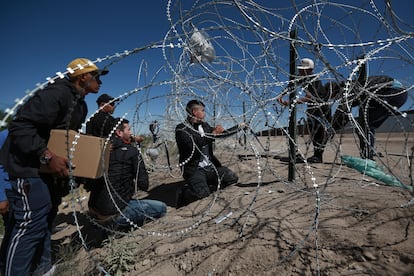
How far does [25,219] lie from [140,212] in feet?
4.05

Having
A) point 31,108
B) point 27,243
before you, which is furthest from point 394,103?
point 27,243

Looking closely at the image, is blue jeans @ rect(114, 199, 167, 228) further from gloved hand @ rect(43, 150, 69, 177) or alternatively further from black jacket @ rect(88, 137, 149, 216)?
gloved hand @ rect(43, 150, 69, 177)

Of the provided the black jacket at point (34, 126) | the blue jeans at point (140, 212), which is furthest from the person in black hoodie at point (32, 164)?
the blue jeans at point (140, 212)

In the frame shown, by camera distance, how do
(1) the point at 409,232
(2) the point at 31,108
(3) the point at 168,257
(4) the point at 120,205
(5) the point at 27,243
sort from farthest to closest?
(4) the point at 120,205 → (3) the point at 168,257 → (5) the point at 27,243 → (2) the point at 31,108 → (1) the point at 409,232

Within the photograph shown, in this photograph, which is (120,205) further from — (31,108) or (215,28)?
(215,28)

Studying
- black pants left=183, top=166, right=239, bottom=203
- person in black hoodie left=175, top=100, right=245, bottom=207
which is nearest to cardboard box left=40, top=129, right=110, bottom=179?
person in black hoodie left=175, top=100, right=245, bottom=207

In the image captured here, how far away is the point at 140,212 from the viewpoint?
292 centimetres

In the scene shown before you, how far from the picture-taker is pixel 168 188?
4.84 m

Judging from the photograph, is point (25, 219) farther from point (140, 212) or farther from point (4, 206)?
point (140, 212)

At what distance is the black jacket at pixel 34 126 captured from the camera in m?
1.76

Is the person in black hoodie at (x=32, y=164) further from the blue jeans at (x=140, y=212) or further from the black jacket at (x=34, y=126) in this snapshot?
the blue jeans at (x=140, y=212)

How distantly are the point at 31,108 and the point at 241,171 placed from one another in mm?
3394

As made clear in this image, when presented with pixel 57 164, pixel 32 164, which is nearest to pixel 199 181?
pixel 57 164

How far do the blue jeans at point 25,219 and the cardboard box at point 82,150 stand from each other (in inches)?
6.5
